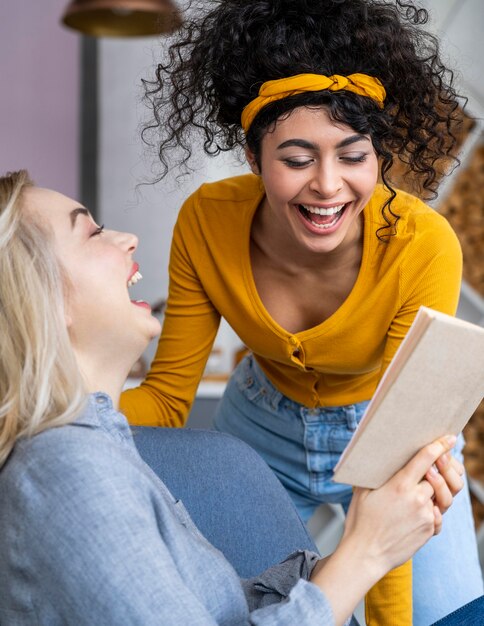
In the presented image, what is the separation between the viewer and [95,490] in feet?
3.43

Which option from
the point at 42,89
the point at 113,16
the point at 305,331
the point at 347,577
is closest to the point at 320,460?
the point at 305,331

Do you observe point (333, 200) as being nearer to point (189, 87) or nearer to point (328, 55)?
point (328, 55)

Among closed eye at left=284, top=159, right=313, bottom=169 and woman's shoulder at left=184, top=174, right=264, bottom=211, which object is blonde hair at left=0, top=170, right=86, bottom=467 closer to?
closed eye at left=284, top=159, right=313, bottom=169

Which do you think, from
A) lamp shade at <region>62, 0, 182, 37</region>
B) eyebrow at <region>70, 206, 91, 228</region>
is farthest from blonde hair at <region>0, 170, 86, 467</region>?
lamp shade at <region>62, 0, 182, 37</region>

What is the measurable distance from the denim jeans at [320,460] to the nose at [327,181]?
0.50 metres

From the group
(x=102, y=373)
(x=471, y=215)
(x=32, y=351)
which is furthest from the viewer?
(x=471, y=215)

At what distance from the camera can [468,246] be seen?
3211 millimetres

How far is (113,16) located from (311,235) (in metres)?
2.23

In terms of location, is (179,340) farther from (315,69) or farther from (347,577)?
(347,577)

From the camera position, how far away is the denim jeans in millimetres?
1740

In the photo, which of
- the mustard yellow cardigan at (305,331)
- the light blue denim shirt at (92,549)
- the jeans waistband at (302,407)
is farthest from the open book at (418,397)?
the jeans waistband at (302,407)

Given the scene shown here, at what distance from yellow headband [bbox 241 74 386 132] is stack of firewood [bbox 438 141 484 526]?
1651 mm

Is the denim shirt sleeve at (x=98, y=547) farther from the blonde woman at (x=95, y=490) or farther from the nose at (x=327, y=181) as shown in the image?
the nose at (x=327, y=181)

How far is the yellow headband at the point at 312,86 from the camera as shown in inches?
61.2
